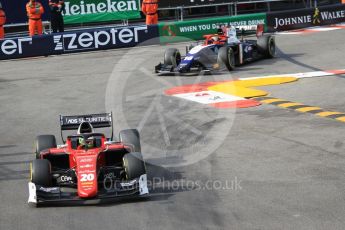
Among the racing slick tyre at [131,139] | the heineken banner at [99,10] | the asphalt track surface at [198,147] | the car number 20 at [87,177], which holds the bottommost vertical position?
the asphalt track surface at [198,147]

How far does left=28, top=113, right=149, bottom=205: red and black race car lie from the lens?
10586mm

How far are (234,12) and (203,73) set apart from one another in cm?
1281

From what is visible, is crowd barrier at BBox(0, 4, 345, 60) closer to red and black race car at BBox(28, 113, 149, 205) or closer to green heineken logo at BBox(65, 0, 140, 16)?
green heineken logo at BBox(65, 0, 140, 16)

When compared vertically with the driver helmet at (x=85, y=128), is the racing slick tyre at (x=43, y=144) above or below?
below

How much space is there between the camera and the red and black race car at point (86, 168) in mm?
10586

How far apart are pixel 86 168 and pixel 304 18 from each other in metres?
25.0

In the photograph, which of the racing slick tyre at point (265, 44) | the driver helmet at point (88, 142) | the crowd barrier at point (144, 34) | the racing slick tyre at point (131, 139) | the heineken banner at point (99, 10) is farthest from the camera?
the heineken banner at point (99, 10)

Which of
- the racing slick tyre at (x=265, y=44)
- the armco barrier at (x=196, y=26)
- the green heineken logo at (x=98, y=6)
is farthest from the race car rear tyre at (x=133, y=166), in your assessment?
the green heineken logo at (x=98, y=6)

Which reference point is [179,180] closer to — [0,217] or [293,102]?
[0,217]

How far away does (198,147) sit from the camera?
45.9 ft

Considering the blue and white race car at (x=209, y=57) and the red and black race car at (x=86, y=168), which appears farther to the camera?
the blue and white race car at (x=209, y=57)

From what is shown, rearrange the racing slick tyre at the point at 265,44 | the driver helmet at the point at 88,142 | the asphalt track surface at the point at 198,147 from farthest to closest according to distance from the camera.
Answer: the racing slick tyre at the point at 265,44 → the driver helmet at the point at 88,142 → the asphalt track surface at the point at 198,147

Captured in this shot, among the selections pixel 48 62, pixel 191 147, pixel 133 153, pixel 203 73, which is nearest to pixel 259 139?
pixel 191 147

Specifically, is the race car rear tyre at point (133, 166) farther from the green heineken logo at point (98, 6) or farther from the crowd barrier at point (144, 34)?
the green heineken logo at point (98, 6)
